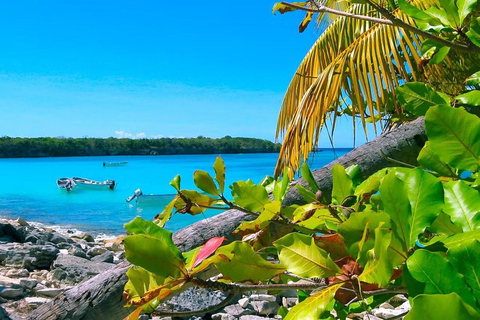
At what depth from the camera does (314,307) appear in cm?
31

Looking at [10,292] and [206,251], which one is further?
[10,292]

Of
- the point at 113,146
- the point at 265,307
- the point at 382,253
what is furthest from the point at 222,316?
the point at 113,146

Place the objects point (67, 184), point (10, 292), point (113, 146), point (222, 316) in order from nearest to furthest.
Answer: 1. point (222, 316)
2. point (10, 292)
3. point (67, 184)
4. point (113, 146)

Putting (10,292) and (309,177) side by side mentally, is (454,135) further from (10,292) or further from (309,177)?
(10,292)

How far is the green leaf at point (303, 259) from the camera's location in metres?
0.31

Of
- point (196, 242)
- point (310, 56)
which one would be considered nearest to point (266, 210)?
point (196, 242)

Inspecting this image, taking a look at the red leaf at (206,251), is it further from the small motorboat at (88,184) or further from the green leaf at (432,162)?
the small motorboat at (88,184)

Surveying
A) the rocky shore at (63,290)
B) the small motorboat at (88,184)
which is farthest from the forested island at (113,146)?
Answer: the rocky shore at (63,290)

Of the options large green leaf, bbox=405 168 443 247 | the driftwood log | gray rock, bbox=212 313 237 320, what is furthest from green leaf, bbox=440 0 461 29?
gray rock, bbox=212 313 237 320

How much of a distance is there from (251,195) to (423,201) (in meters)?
0.19

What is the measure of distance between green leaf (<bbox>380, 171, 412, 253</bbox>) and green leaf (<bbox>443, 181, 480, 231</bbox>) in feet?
0.25

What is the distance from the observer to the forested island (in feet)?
173

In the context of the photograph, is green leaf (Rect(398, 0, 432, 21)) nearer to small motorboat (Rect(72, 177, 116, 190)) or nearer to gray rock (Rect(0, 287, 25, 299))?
gray rock (Rect(0, 287, 25, 299))

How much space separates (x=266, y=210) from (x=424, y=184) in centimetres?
17
